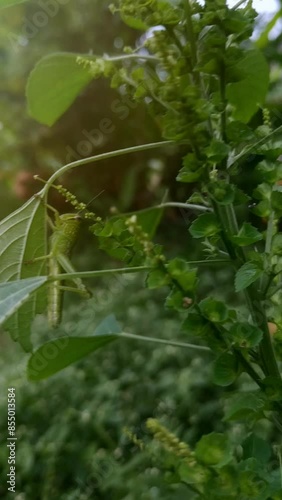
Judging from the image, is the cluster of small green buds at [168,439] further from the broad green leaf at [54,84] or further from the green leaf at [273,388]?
the broad green leaf at [54,84]

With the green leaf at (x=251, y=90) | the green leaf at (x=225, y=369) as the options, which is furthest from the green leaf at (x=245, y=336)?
the green leaf at (x=251, y=90)

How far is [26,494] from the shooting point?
2.48 feet

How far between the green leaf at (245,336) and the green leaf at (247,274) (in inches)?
0.5

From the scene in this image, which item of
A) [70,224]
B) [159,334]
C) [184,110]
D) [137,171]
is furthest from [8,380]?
[184,110]

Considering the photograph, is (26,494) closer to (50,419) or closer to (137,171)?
(50,419)

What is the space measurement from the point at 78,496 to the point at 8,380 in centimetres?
31

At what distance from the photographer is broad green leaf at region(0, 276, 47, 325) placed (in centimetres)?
22

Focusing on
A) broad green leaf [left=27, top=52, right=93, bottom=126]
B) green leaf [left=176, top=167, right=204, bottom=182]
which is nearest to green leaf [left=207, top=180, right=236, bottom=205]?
green leaf [left=176, top=167, right=204, bottom=182]

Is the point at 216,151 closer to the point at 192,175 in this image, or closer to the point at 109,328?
the point at 192,175

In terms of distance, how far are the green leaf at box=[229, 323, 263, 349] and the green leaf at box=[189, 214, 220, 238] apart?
0.03m

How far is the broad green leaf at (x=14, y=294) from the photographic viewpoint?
22cm

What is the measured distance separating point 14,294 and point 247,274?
80 millimetres

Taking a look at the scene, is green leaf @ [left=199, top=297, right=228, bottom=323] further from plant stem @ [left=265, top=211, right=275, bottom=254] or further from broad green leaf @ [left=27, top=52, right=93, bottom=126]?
broad green leaf @ [left=27, top=52, right=93, bottom=126]

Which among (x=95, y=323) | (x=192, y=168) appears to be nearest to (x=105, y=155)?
(x=192, y=168)
